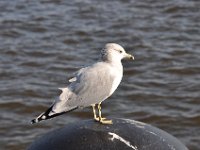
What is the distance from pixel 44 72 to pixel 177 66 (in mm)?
2346

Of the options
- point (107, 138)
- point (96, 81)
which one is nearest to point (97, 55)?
point (96, 81)

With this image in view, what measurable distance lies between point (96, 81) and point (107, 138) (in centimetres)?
63

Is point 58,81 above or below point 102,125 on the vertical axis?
below

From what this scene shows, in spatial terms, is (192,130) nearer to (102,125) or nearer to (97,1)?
(102,125)

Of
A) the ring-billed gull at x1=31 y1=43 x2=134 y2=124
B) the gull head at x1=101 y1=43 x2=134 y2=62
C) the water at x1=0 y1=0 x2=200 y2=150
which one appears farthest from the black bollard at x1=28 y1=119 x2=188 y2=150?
the water at x1=0 y1=0 x2=200 y2=150

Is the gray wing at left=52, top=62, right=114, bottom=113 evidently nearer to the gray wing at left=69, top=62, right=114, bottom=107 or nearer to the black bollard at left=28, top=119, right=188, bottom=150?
the gray wing at left=69, top=62, right=114, bottom=107

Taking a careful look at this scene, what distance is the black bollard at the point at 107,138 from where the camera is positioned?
12.4 ft

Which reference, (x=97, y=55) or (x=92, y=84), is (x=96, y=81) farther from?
(x=97, y=55)

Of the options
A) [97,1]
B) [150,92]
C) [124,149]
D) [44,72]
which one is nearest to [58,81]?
[44,72]

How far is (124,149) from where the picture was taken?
377 centimetres

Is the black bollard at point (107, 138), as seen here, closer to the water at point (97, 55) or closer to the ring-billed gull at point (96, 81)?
the ring-billed gull at point (96, 81)

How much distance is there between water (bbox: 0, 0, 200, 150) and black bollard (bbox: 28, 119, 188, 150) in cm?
401

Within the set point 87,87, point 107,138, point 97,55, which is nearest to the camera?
point 107,138

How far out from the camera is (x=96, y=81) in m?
4.33
